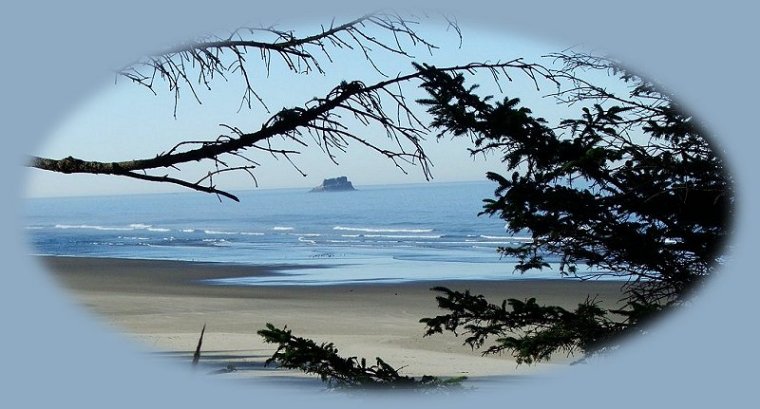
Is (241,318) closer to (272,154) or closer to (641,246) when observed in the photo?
(641,246)

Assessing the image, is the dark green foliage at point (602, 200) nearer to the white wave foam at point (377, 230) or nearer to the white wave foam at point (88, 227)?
the white wave foam at point (377, 230)

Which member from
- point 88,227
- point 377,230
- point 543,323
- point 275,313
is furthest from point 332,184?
point 88,227

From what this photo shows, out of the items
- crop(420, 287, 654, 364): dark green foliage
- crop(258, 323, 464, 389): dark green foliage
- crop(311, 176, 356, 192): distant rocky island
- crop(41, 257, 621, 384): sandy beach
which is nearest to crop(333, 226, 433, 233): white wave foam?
crop(311, 176, 356, 192): distant rocky island

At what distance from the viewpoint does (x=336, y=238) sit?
36.5m

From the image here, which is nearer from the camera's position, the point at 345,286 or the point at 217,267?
the point at 345,286

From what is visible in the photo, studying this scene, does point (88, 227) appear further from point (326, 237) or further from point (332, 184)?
point (332, 184)

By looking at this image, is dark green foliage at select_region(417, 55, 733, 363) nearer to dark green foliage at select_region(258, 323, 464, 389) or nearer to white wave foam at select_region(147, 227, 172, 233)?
dark green foliage at select_region(258, 323, 464, 389)

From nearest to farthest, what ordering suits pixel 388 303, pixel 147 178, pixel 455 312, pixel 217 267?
pixel 147 178, pixel 455 312, pixel 388 303, pixel 217 267

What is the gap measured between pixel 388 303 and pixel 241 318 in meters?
3.51

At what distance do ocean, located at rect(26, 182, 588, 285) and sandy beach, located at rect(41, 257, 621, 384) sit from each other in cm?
154

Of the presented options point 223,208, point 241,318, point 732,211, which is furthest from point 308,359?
point 223,208

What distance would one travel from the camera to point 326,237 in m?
37.1

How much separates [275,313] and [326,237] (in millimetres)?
20998

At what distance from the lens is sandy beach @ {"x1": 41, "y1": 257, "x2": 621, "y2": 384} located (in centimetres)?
1053
